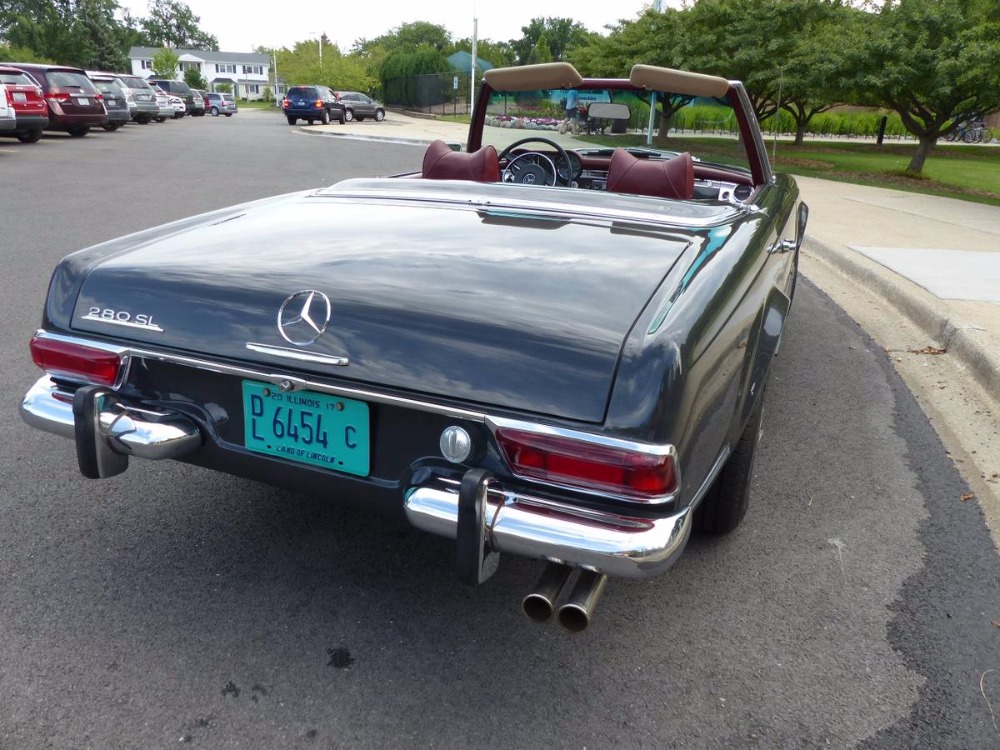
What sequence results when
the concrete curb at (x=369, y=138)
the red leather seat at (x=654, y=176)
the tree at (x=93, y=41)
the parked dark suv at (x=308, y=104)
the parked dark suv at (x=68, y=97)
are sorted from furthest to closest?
the tree at (x=93, y=41), the parked dark suv at (x=308, y=104), the concrete curb at (x=369, y=138), the parked dark suv at (x=68, y=97), the red leather seat at (x=654, y=176)

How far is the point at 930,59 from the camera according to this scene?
14969 millimetres

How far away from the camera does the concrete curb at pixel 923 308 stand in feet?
15.1

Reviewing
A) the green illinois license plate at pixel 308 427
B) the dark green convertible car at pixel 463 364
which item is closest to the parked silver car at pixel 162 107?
the dark green convertible car at pixel 463 364

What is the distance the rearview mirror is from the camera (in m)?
4.04

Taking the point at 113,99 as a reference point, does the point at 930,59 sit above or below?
above

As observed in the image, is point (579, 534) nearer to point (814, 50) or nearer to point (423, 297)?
point (423, 297)

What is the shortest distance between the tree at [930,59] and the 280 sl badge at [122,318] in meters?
15.1

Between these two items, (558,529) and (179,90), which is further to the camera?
(179,90)

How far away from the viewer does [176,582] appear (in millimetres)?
2562

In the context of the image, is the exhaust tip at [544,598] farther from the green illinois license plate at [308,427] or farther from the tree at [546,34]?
the tree at [546,34]

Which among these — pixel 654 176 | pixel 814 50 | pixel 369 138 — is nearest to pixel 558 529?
pixel 654 176

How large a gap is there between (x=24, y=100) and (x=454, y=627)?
18.1 metres

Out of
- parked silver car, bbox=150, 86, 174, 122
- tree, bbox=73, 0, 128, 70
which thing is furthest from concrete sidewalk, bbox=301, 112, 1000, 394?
tree, bbox=73, 0, 128, 70

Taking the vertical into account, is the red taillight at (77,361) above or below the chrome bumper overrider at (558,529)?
above
